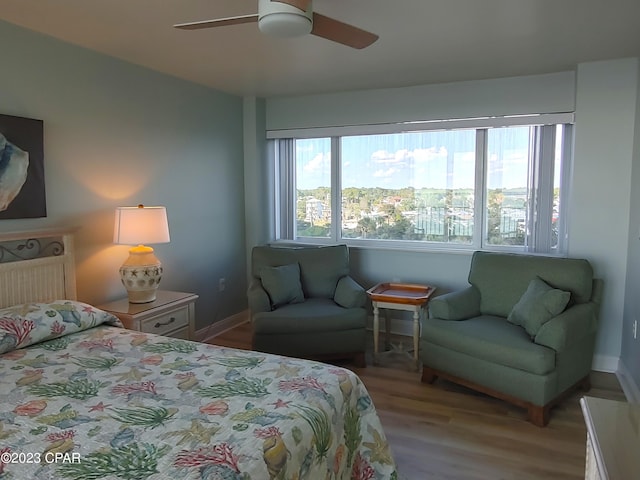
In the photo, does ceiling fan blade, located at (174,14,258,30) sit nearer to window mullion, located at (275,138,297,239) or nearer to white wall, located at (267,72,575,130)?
white wall, located at (267,72,575,130)

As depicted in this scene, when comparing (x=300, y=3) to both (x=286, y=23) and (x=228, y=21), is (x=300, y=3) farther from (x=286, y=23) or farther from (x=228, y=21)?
(x=228, y=21)

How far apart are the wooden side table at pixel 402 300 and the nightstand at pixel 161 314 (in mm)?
1447

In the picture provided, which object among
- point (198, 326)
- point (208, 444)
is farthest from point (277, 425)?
point (198, 326)

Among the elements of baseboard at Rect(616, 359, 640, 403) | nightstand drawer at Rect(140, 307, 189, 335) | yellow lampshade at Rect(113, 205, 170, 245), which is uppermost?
yellow lampshade at Rect(113, 205, 170, 245)

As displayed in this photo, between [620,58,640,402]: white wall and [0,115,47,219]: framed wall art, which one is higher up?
[0,115,47,219]: framed wall art

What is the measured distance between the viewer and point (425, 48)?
3.08 meters

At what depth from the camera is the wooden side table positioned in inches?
145

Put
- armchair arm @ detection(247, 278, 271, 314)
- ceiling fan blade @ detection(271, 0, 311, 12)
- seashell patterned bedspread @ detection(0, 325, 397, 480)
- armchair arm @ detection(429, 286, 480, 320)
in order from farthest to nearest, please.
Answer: armchair arm @ detection(247, 278, 271, 314) < armchair arm @ detection(429, 286, 480, 320) < ceiling fan blade @ detection(271, 0, 311, 12) < seashell patterned bedspread @ detection(0, 325, 397, 480)

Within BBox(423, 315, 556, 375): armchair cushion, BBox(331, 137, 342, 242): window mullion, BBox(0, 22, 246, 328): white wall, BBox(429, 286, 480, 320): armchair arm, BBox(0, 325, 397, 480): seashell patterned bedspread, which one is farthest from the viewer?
BBox(331, 137, 342, 242): window mullion

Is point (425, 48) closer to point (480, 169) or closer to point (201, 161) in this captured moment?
point (480, 169)

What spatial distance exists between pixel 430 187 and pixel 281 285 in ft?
5.60

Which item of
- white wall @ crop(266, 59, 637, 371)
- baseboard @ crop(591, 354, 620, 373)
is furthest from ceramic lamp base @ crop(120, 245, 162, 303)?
baseboard @ crop(591, 354, 620, 373)

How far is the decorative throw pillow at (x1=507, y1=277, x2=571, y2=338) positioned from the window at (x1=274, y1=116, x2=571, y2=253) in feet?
3.04

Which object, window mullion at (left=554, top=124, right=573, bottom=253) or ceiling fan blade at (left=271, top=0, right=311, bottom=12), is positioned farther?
window mullion at (left=554, top=124, right=573, bottom=253)
